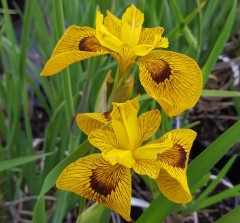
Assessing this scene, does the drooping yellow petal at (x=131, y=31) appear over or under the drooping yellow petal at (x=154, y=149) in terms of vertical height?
over

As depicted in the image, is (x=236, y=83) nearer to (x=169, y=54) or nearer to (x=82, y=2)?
(x=82, y=2)

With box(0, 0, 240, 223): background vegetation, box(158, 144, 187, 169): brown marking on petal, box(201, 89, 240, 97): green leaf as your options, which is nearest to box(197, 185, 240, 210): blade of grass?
box(0, 0, 240, 223): background vegetation

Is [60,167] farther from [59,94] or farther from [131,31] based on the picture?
[59,94]

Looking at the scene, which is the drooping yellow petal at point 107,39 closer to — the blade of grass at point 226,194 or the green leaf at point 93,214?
the green leaf at point 93,214

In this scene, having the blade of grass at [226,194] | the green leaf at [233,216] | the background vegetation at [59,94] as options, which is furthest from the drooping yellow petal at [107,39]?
the blade of grass at [226,194]

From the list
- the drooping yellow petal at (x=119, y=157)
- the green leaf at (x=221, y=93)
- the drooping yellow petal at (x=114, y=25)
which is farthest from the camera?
the green leaf at (x=221, y=93)

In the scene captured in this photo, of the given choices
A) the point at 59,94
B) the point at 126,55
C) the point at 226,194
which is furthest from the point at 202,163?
the point at 59,94
